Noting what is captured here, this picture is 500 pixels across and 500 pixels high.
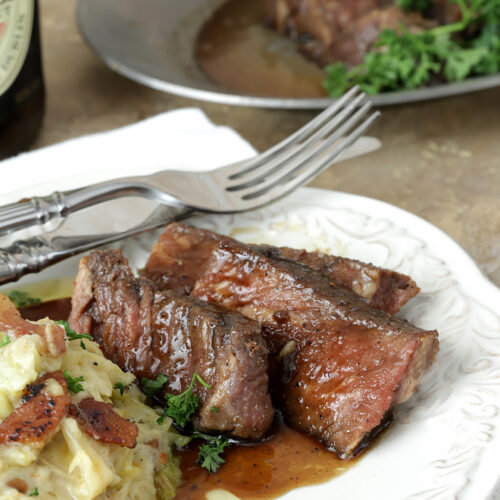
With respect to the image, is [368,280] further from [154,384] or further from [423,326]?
[154,384]

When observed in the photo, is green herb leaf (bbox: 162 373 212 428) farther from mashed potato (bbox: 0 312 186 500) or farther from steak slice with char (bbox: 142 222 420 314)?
steak slice with char (bbox: 142 222 420 314)

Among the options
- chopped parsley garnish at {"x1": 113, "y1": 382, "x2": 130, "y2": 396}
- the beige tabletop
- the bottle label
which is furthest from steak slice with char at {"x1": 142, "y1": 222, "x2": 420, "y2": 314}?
the bottle label

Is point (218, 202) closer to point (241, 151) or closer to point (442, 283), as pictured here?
point (241, 151)

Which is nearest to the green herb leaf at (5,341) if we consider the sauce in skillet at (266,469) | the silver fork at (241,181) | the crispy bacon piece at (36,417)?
the crispy bacon piece at (36,417)

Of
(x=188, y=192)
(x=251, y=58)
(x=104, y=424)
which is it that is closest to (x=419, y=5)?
(x=251, y=58)

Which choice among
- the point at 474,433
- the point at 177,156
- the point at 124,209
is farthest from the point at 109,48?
the point at 474,433
